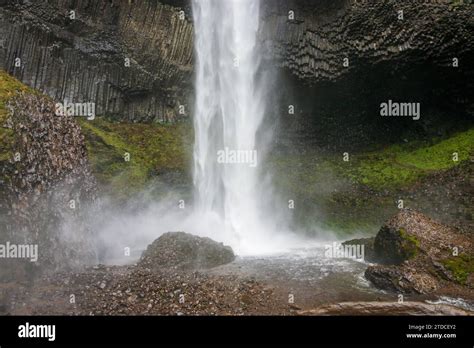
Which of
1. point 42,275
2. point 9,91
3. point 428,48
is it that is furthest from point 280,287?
point 428,48

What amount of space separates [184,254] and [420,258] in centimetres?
653

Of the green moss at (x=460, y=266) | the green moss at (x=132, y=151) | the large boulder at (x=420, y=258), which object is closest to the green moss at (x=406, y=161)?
the large boulder at (x=420, y=258)

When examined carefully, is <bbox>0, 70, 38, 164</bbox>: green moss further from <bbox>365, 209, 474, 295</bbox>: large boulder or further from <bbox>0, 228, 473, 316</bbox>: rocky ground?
<bbox>365, 209, 474, 295</bbox>: large boulder

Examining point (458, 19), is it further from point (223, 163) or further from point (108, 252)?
point (108, 252)

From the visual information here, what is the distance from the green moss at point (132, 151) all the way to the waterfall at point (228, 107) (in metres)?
1.47

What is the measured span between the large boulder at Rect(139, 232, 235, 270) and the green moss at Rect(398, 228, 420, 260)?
4.95m

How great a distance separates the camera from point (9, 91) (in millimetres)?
11117

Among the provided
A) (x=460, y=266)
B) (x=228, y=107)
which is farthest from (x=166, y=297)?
(x=228, y=107)

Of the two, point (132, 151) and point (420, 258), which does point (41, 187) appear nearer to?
point (420, 258)

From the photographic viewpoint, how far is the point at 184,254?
12.2m

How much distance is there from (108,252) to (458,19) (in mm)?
17812

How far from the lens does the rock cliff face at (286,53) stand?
19.6 m

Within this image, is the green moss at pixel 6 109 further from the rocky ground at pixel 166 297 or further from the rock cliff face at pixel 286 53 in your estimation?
the rock cliff face at pixel 286 53

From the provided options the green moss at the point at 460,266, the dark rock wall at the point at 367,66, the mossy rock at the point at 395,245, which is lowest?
the green moss at the point at 460,266
